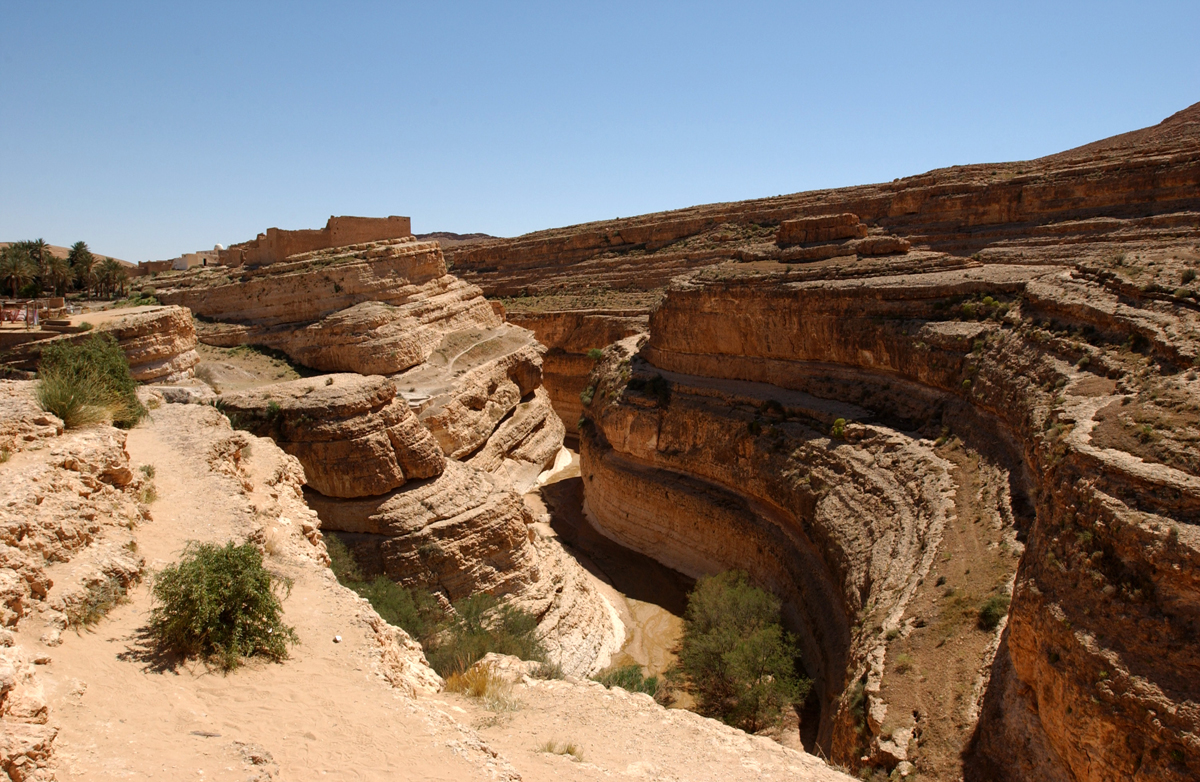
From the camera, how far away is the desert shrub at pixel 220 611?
21.4 ft

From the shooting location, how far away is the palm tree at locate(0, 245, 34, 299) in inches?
1069

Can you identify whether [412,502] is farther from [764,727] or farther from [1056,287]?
[1056,287]

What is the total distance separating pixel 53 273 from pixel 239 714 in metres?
32.4

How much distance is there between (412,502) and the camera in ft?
54.3

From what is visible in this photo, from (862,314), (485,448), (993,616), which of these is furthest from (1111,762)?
(485,448)

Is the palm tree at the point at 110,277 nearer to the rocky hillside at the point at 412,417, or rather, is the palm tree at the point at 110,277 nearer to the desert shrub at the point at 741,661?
the rocky hillside at the point at 412,417

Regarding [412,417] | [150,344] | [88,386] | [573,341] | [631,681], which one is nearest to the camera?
[88,386]

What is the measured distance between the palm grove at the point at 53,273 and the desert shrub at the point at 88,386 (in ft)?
52.9

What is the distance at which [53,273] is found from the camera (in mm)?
30406

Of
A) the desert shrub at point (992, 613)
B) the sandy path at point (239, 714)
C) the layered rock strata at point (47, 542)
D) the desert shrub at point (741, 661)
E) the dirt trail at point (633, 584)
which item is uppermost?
the layered rock strata at point (47, 542)

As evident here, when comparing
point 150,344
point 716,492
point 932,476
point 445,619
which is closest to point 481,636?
point 445,619

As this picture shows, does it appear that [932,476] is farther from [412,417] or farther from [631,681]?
[412,417]

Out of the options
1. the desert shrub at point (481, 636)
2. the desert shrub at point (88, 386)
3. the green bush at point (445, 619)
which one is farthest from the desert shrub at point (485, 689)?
the desert shrub at point (88, 386)

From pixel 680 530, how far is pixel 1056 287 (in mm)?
12309
